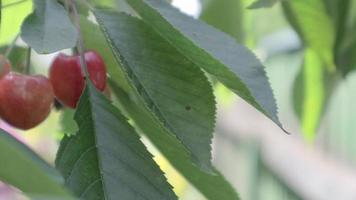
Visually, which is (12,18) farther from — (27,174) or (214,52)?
(27,174)

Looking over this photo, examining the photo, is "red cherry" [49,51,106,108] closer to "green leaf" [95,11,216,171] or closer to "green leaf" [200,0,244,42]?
"green leaf" [95,11,216,171]

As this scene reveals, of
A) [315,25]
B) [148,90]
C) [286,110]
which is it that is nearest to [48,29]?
[148,90]

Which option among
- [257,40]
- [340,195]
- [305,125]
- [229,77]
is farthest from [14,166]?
[340,195]

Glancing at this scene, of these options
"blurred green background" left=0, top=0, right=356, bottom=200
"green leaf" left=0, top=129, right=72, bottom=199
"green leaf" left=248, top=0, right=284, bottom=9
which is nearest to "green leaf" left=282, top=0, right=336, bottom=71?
"blurred green background" left=0, top=0, right=356, bottom=200

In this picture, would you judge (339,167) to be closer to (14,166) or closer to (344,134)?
(344,134)

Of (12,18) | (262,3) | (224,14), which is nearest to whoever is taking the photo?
(262,3)
